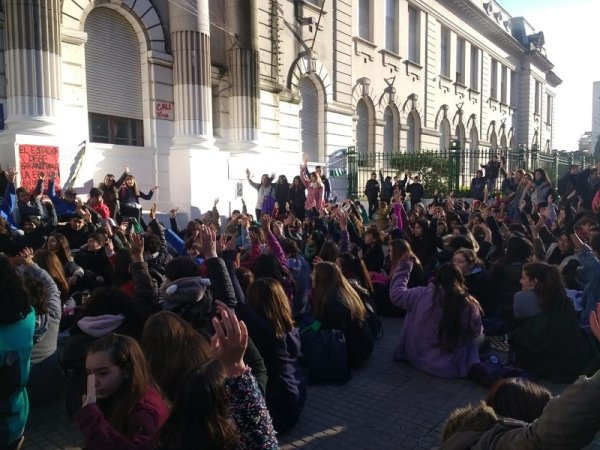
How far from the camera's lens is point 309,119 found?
63.8ft

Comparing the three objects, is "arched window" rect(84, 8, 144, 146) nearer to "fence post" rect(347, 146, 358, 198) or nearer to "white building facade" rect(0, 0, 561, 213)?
"white building facade" rect(0, 0, 561, 213)

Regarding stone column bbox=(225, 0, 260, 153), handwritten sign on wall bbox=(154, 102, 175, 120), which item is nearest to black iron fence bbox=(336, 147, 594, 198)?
stone column bbox=(225, 0, 260, 153)

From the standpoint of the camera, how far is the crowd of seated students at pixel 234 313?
2.09 metres

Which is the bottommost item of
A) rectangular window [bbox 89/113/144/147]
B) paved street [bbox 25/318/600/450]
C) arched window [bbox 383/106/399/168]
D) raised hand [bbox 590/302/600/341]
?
paved street [bbox 25/318/600/450]

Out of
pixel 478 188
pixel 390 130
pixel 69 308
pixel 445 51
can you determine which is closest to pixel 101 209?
pixel 69 308

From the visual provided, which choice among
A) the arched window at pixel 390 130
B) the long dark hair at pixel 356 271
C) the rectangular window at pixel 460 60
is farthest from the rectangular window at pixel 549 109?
the long dark hair at pixel 356 271

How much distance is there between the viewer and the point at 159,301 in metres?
4.47

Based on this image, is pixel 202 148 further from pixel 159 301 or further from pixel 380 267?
pixel 159 301

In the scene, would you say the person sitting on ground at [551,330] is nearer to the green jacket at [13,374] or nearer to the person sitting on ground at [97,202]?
the green jacket at [13,374]

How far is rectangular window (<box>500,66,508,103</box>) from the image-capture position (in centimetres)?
3744

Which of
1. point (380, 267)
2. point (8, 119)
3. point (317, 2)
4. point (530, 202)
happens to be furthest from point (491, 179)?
point (8, 119)

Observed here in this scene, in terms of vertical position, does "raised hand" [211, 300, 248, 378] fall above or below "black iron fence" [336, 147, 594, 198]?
below

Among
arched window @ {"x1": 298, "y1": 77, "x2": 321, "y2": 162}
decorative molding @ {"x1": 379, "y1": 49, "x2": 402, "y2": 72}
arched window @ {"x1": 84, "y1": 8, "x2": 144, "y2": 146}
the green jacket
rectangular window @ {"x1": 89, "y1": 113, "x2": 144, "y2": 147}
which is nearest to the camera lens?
the green jacket

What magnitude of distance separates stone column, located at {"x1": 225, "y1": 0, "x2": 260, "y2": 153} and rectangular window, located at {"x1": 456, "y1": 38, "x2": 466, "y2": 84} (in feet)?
60.7
